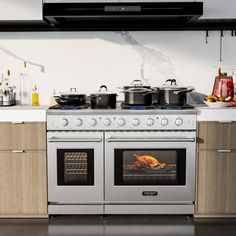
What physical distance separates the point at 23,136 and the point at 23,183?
0.37 meters

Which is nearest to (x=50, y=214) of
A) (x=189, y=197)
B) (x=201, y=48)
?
(x=189, y=197)

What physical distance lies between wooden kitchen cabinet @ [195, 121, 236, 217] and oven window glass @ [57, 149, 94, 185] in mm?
836

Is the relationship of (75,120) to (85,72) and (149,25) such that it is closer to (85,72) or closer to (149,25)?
(85,72)

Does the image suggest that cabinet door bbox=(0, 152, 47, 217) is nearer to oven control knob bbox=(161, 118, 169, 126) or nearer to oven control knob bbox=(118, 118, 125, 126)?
oven control knob bbox=(118, 118, 125, 126)

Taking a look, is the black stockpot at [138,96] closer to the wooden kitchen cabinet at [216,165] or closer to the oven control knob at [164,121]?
the oven control knob at [164,121]

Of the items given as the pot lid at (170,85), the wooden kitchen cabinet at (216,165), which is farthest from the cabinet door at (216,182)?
the pot lid at (170,85)

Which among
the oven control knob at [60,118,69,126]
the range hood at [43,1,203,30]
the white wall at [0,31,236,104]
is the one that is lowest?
the oven control knob at [60,118,69,126]

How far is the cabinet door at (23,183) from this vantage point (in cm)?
364

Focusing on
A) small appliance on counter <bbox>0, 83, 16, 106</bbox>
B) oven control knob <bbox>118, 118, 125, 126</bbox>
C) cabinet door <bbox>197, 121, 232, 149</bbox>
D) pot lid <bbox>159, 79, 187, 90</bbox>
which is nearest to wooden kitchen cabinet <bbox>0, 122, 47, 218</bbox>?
small appliance on counter <bbox>0, 83, 16, 106</bbox>

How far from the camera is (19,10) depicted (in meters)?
3.74

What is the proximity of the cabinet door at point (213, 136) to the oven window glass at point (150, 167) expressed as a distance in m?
0.18

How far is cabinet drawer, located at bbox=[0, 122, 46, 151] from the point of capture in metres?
3.62

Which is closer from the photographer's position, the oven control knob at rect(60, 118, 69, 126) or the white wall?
the oven control knob at rect(60, 118, 69, 126)

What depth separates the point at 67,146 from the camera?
11.8 ft
